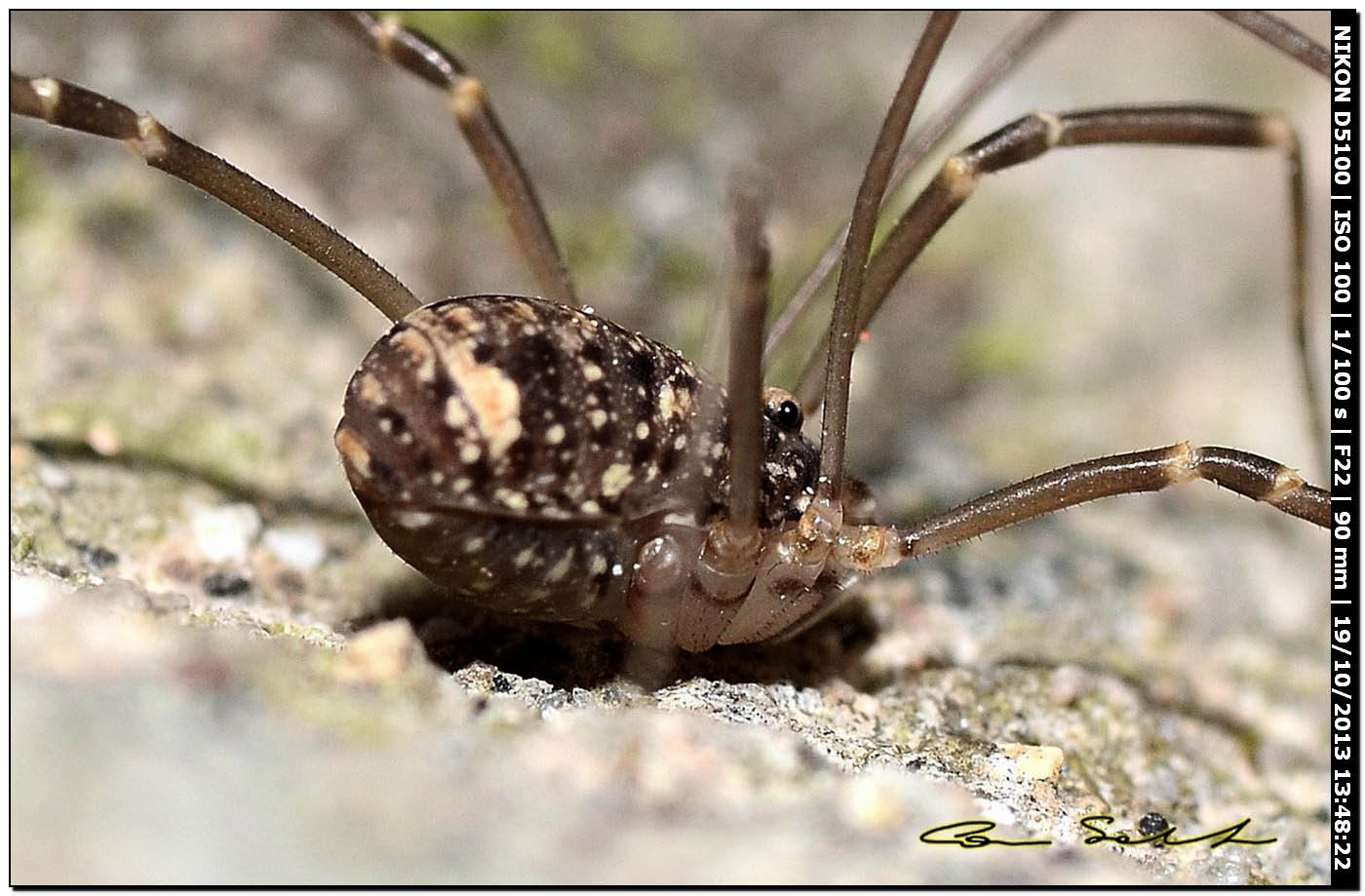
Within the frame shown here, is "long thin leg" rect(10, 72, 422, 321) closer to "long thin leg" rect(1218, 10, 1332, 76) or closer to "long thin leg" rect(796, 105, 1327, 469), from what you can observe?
"long thin leg" rect(796, 105, 1327, 469)

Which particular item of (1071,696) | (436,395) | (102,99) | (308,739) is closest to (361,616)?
(436,395)

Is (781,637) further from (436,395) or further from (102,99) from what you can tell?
(102,99)

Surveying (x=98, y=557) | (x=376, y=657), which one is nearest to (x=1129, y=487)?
(x=376, y=657)

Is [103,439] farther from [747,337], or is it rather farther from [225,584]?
[747,337]

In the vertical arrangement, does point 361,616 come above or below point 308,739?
above

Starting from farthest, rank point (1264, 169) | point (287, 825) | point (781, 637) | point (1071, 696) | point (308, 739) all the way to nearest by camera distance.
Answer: point (1264, 169) → point (1071, 696) → point (781, 637) → point (308, 739) → point (287, 825)
